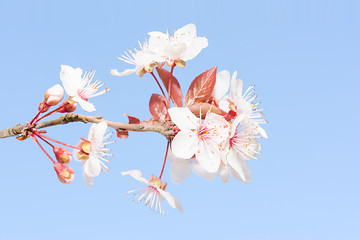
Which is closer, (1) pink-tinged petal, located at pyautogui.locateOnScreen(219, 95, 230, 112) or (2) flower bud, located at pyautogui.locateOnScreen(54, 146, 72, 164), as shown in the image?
(2) flower bud, located at pyautogui.locateOnScreen(54, 146, 72, 164)

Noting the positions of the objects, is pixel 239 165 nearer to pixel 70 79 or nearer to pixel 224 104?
pixel 224 104

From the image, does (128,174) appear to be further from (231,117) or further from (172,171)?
(231,117)

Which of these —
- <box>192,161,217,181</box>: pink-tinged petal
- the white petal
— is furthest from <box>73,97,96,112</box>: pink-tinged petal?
<box>192,161,217,181</box>: pink-tinged petal

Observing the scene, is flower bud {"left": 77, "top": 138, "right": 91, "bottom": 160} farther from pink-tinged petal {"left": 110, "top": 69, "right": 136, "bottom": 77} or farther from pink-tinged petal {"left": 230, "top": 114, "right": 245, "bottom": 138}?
pink-tinged petal {"left": 230, "top": 114, "right": 245, "bottom": 138}

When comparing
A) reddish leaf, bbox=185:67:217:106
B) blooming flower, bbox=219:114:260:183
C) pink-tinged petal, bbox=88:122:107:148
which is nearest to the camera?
pink-tinged petal, bbox=88:122:107:148

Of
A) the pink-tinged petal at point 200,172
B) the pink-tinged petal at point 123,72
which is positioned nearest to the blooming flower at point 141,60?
the pink-tinged petal at point 123,72

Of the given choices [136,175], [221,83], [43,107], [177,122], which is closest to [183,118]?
[177,122]

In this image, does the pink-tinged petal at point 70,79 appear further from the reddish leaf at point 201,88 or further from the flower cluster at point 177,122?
the reddish leaf at point 201,88
